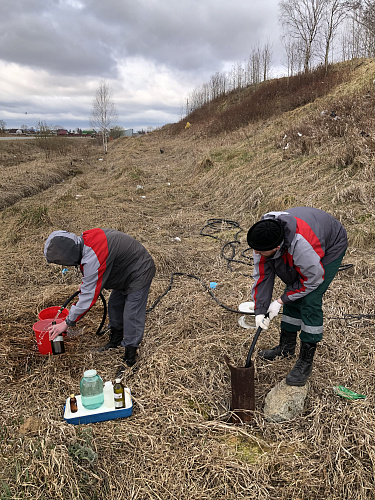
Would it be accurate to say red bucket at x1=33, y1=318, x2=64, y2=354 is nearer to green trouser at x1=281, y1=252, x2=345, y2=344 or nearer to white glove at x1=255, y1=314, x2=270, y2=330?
white glove at x1=255, y1=314, x2=270, y2=330

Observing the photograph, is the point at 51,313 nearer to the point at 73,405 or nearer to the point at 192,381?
the point at 73,405

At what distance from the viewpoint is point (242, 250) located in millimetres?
5527

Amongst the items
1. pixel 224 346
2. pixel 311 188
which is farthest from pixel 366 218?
pixel 224 346

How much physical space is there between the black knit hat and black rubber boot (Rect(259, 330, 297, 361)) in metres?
1.08

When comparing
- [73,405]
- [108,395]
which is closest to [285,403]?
[108,395]

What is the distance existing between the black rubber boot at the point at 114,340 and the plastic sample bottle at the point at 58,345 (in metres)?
0.35

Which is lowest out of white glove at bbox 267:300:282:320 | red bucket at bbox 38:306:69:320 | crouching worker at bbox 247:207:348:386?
red bucket at bbox 38:306:69:320

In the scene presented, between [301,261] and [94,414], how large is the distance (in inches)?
68.2

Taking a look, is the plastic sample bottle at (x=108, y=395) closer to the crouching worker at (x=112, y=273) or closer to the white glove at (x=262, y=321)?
the crouching worker at (x=112, y=273)

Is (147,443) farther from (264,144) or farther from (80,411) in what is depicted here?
(264,144)

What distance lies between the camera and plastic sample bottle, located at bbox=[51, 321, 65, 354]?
9.38 ft

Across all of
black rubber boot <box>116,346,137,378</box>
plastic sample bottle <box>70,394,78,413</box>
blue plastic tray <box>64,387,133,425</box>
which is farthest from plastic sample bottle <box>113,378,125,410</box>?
black rubber boot <box>116,346,137,378</box>

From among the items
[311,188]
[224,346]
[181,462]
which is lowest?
[181,462]

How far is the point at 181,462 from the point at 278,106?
1562 centimetres
